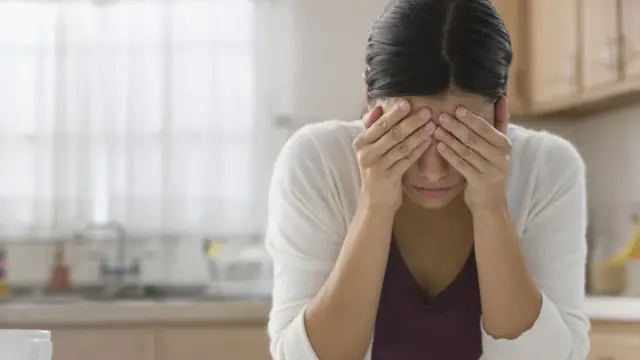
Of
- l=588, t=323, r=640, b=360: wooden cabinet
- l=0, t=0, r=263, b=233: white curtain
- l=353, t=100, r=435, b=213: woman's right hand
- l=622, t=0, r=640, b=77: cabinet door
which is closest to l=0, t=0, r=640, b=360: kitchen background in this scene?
l=0, t=0, r=263, b=233: white curtain

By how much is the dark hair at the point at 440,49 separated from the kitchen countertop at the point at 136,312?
164cm

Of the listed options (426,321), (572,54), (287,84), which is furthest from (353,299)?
(287,84)

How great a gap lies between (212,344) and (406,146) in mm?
1679

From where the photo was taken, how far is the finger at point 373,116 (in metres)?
0.96

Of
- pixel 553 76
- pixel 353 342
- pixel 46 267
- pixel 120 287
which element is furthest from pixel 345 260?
pixel 46 267

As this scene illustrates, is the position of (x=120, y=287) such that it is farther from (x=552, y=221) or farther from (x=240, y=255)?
(x=552, y=221)

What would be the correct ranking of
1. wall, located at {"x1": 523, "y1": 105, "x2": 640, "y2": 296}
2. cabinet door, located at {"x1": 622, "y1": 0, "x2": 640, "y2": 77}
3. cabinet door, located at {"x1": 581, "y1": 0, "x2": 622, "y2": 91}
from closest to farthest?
cabinet door, located at {"x1": 622, "y1": 0, "x2": 640, "y2": 77}, cabinet door, located at {"x1": 581, "y1": 0, "x2": 622, "y2": 91}, wall, located at {"x1": 523, "y1": 105, "x2": 640, "y2": 296}

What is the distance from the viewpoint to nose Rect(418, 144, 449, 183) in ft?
3.07

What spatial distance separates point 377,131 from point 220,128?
2.25 m

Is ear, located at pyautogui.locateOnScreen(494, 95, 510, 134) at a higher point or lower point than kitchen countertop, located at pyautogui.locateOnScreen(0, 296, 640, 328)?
higher

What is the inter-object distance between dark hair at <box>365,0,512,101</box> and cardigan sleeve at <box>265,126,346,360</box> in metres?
0.20

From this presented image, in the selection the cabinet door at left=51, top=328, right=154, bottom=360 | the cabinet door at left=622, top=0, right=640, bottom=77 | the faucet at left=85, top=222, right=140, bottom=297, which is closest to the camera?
the cabinet door at left=622, top=0, right=640, bottom=77

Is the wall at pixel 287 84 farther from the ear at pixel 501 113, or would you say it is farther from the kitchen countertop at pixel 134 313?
the ear at pixel 501 113

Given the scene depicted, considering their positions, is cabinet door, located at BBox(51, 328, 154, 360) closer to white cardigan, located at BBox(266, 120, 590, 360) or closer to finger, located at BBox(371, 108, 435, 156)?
white cardigan, located at BBox(266, 120, 590, 360)
